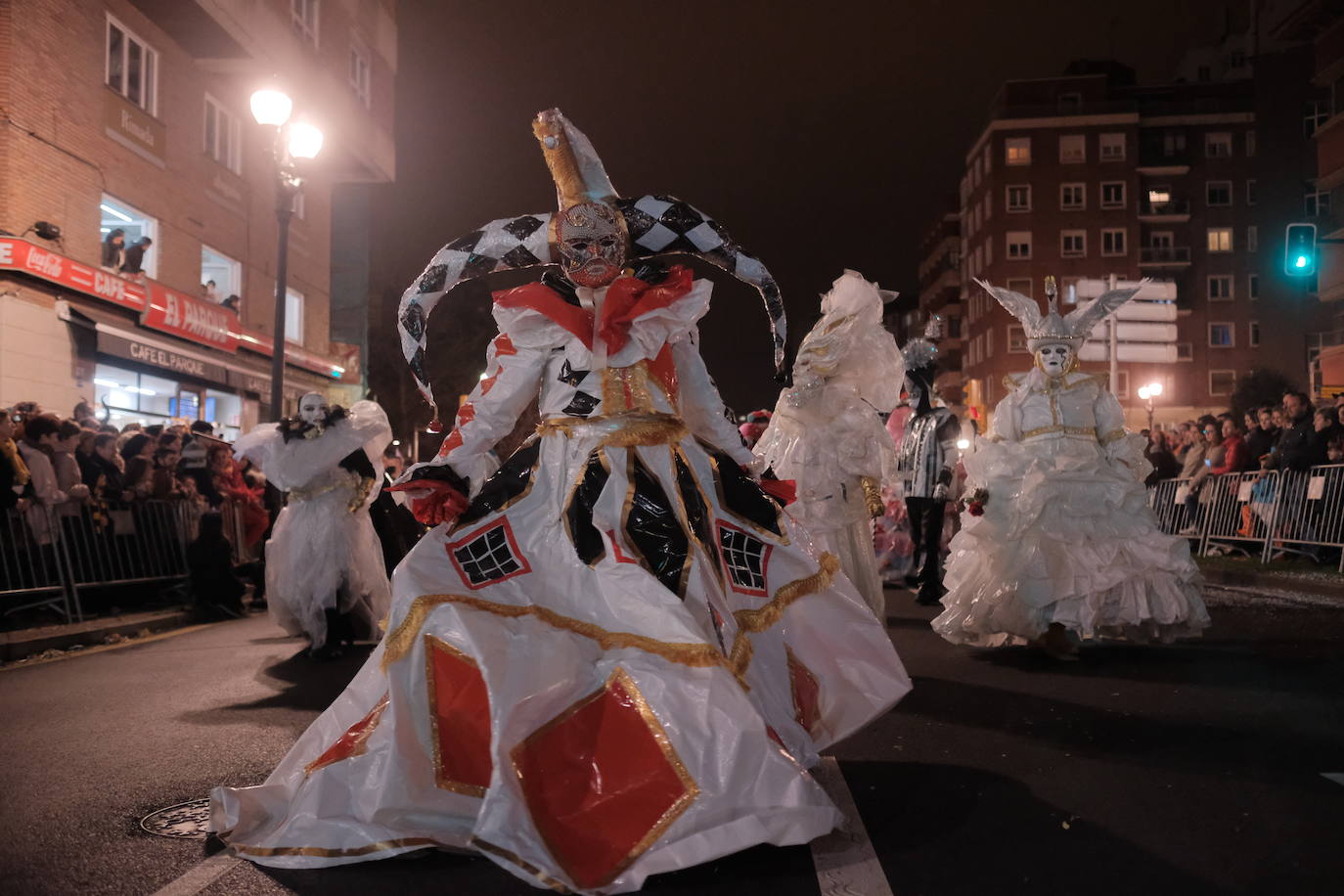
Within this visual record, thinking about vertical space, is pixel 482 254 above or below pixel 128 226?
below

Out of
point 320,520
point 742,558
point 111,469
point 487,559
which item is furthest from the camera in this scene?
point 111,469

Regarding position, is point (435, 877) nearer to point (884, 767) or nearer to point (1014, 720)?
point (884, 767)

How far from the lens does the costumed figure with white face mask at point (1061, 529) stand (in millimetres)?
8094

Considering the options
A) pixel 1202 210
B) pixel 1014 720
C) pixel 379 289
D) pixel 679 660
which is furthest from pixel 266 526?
pixel 1202 210

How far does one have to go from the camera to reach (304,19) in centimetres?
2859

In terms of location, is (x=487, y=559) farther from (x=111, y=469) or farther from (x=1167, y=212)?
(x=1167, y=212)

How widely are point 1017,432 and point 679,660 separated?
551cm

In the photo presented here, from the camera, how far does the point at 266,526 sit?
575 inches

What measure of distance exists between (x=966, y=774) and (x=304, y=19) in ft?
91.3

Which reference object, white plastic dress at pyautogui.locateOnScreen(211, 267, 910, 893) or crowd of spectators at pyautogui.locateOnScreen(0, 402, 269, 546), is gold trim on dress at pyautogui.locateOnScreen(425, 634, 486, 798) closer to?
white plastic dress at pyautogui.locateOnScreen(211, 267, 910, 893)

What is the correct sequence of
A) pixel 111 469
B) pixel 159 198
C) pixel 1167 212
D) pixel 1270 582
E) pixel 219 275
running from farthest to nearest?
pixel 1167 212, pixel 219 275, pixel 159 198, pixel 1270 582, pixel 111 469

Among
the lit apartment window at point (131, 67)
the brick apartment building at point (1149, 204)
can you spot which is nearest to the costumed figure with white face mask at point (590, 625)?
the lit apartment window at point (131, 67)

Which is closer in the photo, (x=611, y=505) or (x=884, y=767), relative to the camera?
(x=611, y=505)

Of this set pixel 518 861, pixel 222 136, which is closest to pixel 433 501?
pixel 518 861
